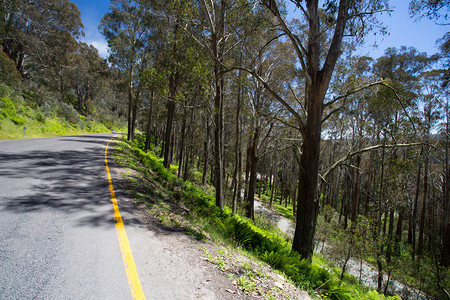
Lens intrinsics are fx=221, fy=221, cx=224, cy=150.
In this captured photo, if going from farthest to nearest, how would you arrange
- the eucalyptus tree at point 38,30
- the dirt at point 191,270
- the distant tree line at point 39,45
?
the eucalyptus tree at point 38,30 < the distant tree line at point 39,45 < the dirt at point 191,270

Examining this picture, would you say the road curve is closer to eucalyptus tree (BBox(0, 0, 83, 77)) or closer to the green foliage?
the green foliage

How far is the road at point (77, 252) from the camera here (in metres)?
2.70

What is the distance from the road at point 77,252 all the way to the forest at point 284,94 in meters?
4.05

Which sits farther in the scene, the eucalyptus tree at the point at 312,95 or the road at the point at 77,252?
the eucalyptus tree at the point at 312,95

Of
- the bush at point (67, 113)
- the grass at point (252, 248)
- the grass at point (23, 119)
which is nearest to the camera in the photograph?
the grass at point (252, 248)

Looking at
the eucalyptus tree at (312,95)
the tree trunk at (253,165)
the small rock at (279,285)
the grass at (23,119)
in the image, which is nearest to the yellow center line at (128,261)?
the small rock at (279,285)

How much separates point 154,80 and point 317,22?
6.19 metres

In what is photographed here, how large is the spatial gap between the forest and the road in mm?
4052

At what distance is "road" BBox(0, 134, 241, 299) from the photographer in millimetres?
2699

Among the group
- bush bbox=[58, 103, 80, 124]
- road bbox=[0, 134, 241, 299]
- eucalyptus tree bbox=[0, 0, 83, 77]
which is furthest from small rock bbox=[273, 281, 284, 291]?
bush bbox=[58, 103, 80, 124]

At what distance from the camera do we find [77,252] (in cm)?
340

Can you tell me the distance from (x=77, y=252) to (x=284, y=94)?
16708mm

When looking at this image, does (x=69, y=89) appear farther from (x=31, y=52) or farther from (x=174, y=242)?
(x=174, y=242)

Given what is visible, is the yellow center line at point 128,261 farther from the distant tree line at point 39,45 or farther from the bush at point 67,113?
the bush at point 67,113
